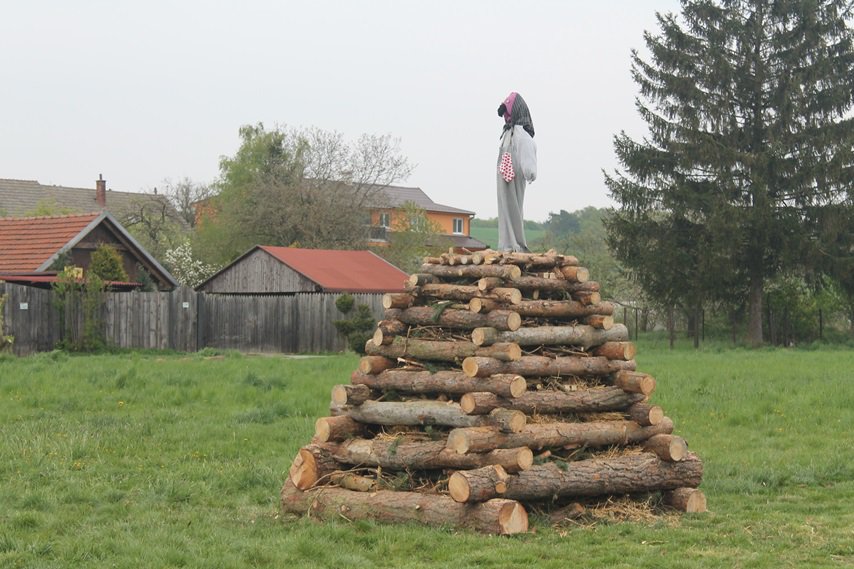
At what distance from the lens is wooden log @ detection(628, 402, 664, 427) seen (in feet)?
38.3

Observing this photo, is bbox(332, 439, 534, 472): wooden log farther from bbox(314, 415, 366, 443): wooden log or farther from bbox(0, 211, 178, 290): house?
bbox(0, 211, 178, 290): house

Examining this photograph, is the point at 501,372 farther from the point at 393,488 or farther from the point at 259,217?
the point at 259,217

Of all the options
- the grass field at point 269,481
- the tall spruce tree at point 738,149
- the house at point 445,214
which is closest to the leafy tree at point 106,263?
the grass field at point 269,481

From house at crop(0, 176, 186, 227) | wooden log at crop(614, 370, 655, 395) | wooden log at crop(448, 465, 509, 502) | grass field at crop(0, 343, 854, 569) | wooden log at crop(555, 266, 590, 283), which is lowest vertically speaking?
grass field at crop(0, 343, 854, 569)

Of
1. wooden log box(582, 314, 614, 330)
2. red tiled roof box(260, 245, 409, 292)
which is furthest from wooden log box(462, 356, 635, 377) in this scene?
red tiled roof box(260, 245, 409, 292)

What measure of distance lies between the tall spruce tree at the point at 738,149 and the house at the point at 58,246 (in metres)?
17.1

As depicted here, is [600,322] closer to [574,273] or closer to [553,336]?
[574,273]

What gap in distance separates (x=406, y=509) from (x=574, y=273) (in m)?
3.32

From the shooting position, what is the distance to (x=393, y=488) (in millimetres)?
10859

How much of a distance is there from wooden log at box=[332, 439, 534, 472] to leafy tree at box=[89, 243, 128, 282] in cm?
2540

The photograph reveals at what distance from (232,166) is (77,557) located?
53314 millimetres

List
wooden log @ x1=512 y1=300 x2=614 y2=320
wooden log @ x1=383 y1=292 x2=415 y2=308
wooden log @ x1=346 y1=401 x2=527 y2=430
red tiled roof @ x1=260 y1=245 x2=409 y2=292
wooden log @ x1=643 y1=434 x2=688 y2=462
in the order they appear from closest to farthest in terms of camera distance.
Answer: wooden log @ x1=346 y1=401 x2=527 y2=430 → wooden log @ x1=643 y1=434 x2=688 y2=462 → wooden log @ x1=512 y1=300 x2=614 y2=320 → wooden log @ x1=383 y1=292 x2=415 y2=308 → red tiled roof @ x1=260 y1=245 x2=409 y2=292

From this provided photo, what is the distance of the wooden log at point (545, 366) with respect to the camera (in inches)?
424

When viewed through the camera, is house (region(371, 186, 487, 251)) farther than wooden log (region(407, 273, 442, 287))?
Yes
